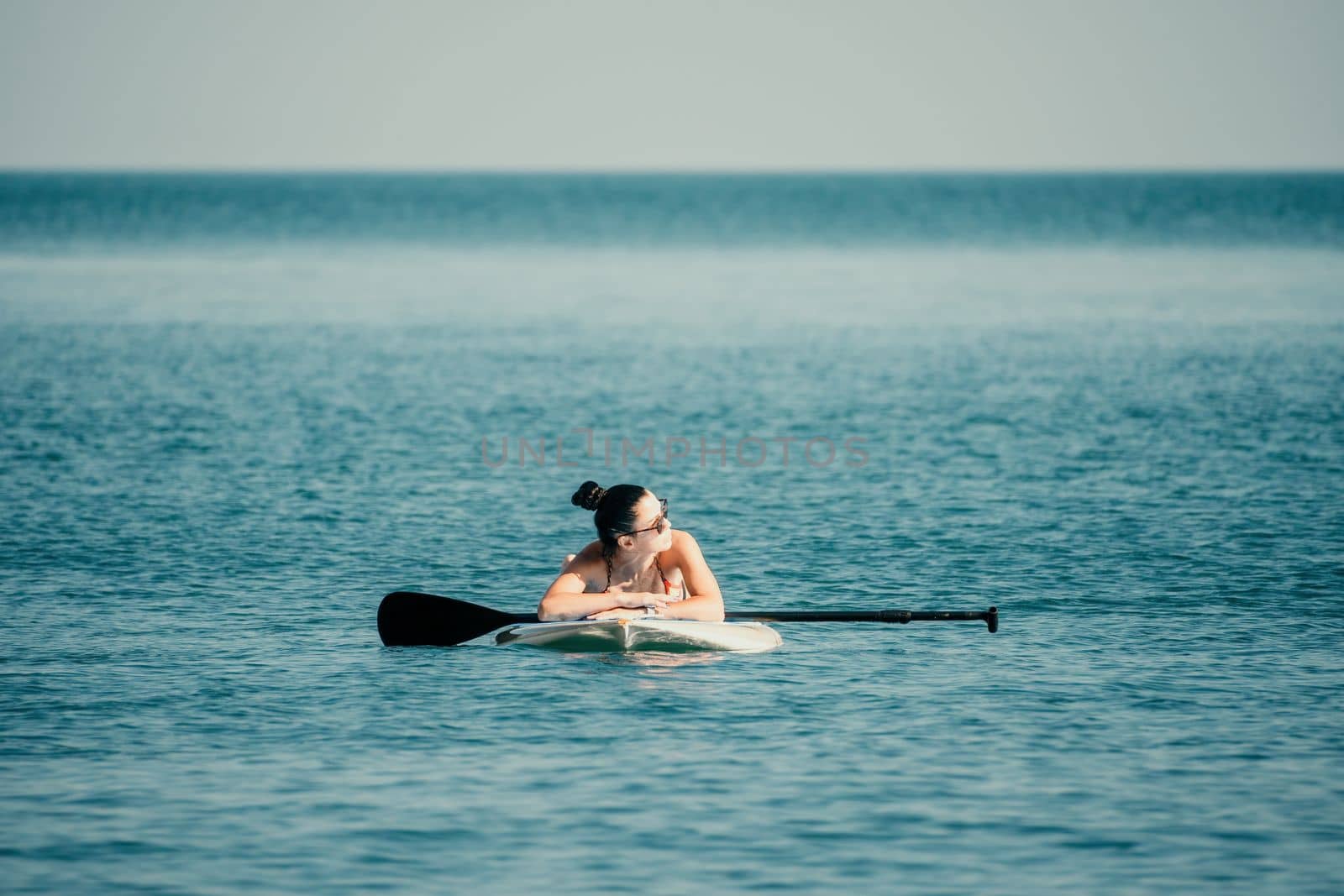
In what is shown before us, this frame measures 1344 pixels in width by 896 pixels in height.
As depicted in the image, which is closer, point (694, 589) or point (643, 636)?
point (643, 636)

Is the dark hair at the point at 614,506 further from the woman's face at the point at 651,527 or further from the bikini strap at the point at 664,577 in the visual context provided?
the bikini strap at the point at 664,577

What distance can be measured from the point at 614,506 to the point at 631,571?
753 mm

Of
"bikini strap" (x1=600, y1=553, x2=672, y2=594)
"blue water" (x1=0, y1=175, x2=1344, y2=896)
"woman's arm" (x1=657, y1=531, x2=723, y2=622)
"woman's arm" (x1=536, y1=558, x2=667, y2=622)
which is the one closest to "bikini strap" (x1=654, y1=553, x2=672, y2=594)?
"bikini strap" (x1=600, y1=553, x2=672, y2=594)

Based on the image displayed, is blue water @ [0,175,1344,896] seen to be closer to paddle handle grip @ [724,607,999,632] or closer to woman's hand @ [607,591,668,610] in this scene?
paddle handle grip @ [724,607,999,632]

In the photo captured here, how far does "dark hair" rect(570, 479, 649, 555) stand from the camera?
48.1 ft

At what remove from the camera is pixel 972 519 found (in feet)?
72.5

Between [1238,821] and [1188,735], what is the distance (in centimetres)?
180

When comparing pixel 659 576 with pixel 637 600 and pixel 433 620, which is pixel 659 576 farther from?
pixel 433 620

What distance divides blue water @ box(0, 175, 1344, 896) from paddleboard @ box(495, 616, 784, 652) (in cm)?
19

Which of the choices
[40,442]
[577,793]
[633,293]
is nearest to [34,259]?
[633,293]

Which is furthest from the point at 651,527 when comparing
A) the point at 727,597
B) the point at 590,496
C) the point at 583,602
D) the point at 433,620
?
the point at 727,597

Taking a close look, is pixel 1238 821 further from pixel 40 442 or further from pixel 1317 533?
pixel 40 442

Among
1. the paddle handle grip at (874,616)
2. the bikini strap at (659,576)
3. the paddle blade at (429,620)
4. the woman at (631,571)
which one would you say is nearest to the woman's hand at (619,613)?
the woman at (631,571)

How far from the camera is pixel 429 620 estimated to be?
610 inches
